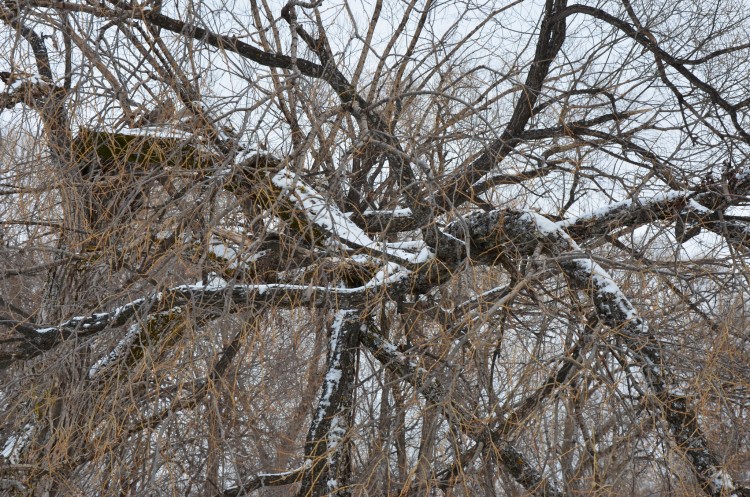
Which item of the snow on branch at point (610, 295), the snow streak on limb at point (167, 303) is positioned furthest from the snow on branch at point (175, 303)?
the snow on branch at point (610, 295)

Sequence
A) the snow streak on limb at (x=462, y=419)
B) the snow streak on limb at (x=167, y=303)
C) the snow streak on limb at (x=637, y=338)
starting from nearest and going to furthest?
the snow streak on limb at (x=637, y=338)
the snow streak on limb at (x=462, y=419)
the snow streak on limb at (x=167, y=303)

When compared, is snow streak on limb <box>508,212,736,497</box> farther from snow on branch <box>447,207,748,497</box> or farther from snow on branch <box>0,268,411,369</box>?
snow on branch <box>0,268,411,369</box>

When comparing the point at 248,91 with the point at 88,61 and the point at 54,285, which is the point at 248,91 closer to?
the point at 88,61

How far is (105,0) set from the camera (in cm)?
418

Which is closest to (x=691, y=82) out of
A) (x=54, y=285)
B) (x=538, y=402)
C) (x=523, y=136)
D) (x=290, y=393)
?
(x=523, y=136)

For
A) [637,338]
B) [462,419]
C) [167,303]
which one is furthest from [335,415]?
[637,338]

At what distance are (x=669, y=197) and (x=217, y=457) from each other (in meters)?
2.92

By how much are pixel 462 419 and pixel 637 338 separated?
0.83 m

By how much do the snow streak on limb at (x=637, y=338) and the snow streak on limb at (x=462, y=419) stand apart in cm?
58

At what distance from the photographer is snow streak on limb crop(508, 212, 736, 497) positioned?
9.49 feet

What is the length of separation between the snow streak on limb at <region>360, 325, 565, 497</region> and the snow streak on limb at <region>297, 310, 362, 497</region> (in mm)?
137

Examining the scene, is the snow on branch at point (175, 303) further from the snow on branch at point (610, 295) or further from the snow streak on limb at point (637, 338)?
the snow streak on limb at point (637, 338)

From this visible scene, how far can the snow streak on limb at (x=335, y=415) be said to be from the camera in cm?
342

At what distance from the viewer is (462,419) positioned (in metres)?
3.11
